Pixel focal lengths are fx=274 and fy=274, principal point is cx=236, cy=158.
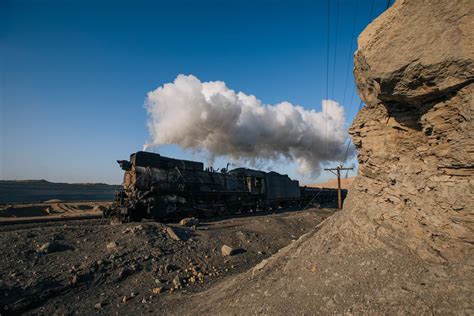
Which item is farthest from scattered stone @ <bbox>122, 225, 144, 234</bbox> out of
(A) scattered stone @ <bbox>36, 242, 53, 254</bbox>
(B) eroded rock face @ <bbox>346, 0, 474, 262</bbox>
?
(B) eroded rock face @ <bbox>346, 0, 474, 262</bbox>

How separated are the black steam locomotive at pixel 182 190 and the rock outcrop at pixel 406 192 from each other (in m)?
10.2

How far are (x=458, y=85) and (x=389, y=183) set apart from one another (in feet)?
7.43

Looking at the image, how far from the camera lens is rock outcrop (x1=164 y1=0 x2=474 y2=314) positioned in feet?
12.8

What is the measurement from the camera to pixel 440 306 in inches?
143

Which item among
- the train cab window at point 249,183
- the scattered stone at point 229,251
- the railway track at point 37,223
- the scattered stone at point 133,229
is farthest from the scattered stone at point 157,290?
the train cab window at point 249,183

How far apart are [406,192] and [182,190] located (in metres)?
14.4

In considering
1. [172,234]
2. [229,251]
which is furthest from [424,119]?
[172,234]

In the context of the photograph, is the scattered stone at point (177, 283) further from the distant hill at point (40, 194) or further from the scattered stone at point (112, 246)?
the distant hill at point (40, 194)

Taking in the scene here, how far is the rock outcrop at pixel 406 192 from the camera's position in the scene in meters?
3.92

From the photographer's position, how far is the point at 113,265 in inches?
336

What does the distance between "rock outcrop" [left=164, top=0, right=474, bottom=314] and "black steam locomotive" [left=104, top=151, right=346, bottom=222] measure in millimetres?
10220

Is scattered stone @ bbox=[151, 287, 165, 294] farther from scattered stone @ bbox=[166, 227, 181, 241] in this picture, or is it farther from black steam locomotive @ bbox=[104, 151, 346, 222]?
black steam locomotive @ bbox=[104, 151, 346, 222]

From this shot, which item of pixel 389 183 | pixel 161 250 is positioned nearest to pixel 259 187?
pixel 161 250

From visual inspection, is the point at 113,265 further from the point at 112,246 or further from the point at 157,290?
the point at 157,290
